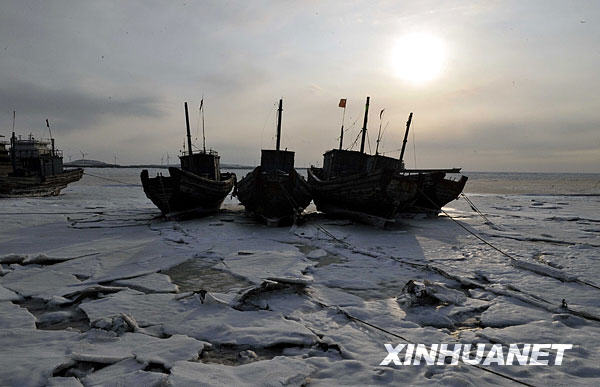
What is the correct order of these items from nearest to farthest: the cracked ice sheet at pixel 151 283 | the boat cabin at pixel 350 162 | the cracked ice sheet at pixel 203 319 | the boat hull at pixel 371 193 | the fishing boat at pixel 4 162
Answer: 1. the cracked ice sheet at pixel 203 319
2. the cracked ice sheet at pixel 151 283
3. the boat hull at pixel 371 193
4. the boat cabin at pixel 350 162
5. the fishing boat at pixel 4 162

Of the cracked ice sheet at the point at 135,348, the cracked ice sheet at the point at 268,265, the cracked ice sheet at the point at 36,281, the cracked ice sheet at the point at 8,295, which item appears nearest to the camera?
the cracked ice sheet at the point at 135,348

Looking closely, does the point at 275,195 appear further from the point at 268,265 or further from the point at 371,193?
the point at 268,265

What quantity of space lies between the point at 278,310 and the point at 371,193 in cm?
950

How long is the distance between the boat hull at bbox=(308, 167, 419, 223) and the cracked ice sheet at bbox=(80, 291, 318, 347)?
952 cm

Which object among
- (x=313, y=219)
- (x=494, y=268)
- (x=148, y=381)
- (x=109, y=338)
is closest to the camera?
(x=148, y=381)

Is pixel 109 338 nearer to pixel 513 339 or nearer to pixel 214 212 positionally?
pixel 513 339

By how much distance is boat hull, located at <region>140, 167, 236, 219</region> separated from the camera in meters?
14.8

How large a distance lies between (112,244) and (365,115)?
16.1 meters

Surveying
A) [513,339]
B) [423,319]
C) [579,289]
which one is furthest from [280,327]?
[579,289]

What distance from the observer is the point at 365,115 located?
2094 cm

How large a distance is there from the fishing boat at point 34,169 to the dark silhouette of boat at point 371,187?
72.6 feet

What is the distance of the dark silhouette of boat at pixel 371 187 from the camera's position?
1352 centimetres

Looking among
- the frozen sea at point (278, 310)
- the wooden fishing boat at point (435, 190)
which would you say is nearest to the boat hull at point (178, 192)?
the frozen sea at point (278, 310)
